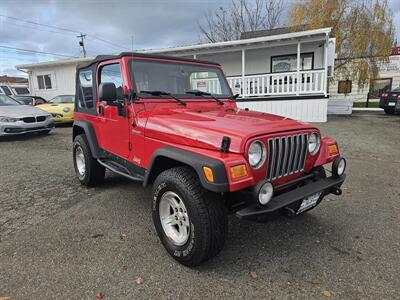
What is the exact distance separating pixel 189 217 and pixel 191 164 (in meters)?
0.44

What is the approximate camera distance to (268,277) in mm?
2521

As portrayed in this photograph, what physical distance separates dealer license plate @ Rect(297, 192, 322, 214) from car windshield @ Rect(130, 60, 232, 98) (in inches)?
75.0

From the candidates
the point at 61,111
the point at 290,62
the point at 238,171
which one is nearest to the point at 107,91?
the point at 238,171

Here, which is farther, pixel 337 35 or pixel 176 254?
pixel 337 35

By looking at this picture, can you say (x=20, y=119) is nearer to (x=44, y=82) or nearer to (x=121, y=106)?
(x=121, y=106)

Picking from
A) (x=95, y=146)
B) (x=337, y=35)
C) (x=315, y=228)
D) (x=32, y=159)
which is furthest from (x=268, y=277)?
(x=337, y=35)

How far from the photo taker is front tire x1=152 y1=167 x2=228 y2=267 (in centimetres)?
239

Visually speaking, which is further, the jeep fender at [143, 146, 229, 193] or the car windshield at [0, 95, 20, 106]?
the car windshield at [0, 95, 20, 106]

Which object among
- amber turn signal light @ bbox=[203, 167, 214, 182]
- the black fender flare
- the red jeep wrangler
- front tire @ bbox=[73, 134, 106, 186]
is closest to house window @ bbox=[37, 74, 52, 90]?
front tire @ bbox=[73, 134, 106, 186]

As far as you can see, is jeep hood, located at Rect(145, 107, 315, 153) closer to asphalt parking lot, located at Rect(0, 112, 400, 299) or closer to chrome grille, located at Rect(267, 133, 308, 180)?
chrome grille, located at Rect(267, 133, 308, 180)

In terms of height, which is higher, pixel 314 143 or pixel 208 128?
pixel 208 128

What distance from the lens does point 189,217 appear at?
2453mm

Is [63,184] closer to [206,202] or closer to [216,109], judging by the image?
[216,109]

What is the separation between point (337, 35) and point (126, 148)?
17355 millimetres
